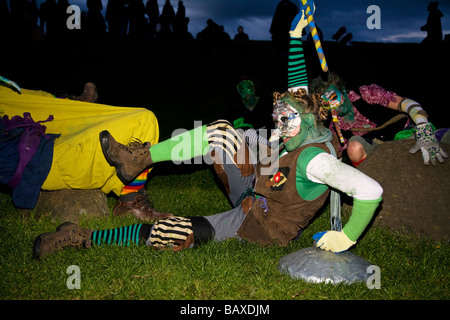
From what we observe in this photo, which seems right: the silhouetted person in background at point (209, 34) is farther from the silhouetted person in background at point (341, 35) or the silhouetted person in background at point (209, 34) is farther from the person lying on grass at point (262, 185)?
the person lying on grass at point (262, 185)

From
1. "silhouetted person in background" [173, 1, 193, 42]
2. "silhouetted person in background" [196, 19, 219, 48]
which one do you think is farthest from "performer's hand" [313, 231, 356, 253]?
"silhouetted person in background" [173, 1, 193, 42]

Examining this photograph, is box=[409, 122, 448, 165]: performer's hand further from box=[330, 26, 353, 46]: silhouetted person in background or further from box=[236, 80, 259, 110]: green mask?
box=[330, 26, 353, 46]: silhouetted person in background

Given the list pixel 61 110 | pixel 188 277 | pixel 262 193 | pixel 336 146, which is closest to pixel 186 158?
pixel 262 193

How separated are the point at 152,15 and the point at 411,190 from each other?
650 inches

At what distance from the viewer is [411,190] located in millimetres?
3838

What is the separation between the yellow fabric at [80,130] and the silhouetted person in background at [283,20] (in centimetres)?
960

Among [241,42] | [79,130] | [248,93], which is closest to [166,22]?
[241,42]

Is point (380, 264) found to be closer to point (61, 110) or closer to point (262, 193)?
point (262, 193)

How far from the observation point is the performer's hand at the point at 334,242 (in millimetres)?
2762

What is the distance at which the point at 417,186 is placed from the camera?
3814 millimetres

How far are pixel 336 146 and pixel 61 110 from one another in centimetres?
311

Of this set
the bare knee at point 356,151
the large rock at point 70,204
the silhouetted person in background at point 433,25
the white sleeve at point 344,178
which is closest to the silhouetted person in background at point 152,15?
the silhouetted person in background at point 433,25

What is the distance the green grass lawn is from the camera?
279 cm

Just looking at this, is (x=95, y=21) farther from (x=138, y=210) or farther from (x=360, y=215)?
(x=360, y=215)
